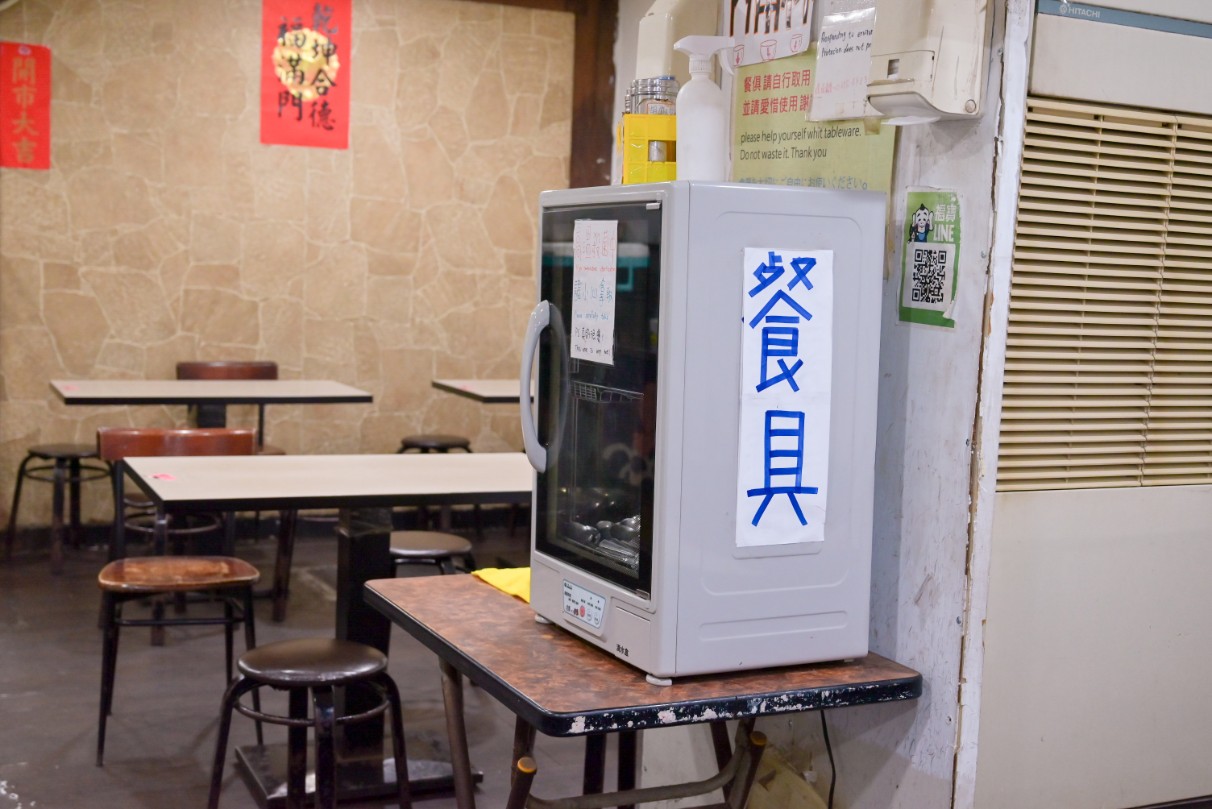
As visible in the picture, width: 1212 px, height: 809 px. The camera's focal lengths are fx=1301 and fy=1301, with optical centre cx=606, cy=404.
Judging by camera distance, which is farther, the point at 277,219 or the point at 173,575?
the point at 277,219

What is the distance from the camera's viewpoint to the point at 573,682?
1.73 metres

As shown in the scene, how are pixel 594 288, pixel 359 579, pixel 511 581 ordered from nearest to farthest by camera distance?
pixel 594 288, pixel 511 581, pixel 359 579

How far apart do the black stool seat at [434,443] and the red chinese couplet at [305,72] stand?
5.10 ft

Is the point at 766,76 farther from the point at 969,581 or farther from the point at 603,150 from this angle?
the point at 603,150

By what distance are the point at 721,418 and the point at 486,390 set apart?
14.1 ft

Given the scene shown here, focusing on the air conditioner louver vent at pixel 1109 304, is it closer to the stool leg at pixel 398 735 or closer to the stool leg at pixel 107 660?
the stool leg at pixel 398 735

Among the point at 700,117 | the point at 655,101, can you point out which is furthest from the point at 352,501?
the point at 700,117

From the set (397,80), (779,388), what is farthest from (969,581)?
(397,80)

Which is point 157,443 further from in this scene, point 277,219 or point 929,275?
point 929,275

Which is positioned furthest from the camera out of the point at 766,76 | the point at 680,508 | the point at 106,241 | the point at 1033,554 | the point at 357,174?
the point at 357,174

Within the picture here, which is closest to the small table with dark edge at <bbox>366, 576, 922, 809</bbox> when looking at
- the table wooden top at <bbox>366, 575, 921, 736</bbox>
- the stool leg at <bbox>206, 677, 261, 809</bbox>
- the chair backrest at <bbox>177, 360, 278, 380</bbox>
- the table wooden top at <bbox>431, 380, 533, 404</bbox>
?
the table wooden top at <bbox>366, 575, 921, 736</bbox>

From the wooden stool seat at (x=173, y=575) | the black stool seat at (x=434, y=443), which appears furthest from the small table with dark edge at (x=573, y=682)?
the black stool seat at (x=434, y=443)

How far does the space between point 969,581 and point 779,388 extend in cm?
38

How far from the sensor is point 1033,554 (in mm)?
1868
